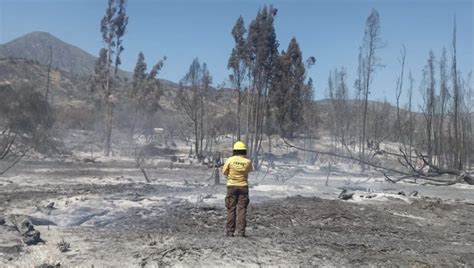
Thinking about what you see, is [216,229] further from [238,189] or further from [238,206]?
[238,189]

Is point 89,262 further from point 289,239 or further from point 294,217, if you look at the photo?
point 294,217

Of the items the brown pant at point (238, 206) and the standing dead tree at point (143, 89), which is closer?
the brown pant at point (238, 206)

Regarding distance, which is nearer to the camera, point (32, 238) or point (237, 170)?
point (32, 238)

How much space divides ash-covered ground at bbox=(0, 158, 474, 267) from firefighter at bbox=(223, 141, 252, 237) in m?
0.30

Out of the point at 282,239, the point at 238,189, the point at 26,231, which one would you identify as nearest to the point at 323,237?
the point at 282,239

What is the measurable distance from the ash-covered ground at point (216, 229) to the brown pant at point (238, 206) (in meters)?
0.25

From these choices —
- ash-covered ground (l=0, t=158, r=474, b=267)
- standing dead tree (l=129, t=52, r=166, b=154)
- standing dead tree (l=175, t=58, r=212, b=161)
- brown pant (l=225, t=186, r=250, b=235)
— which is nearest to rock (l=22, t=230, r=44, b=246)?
ash-covered ground (l=0, t=158, r=474, b=267)

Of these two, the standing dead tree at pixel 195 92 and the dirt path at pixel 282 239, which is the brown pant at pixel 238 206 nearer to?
the dirt path at pixel 282 239

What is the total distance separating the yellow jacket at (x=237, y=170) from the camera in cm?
848

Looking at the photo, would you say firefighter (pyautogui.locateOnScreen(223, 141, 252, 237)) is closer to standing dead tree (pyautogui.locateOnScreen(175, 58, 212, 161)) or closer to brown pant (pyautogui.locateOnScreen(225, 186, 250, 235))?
brown pant (pyautogui.locateOnScreen(225, 186, 250, 235))

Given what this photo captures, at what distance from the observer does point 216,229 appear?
966cm

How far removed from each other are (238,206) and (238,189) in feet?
1.01

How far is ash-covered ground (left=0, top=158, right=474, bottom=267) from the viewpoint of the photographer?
7.24 m

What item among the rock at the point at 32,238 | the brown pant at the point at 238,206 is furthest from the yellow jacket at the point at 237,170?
the rock at the point at 32,238
